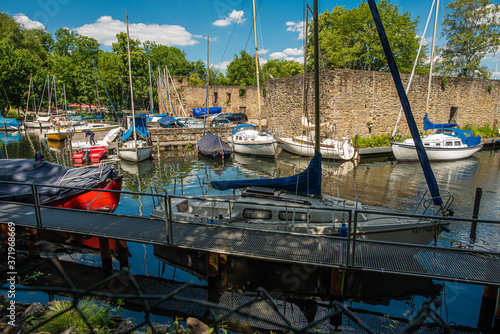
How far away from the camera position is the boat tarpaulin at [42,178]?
9.60 m

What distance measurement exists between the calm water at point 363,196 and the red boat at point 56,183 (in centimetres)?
196

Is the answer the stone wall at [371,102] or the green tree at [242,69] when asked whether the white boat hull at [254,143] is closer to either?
the stone wall at [371,102]

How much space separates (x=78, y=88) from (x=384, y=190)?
58.0 metres

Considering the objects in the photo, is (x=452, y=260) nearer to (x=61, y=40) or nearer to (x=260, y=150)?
(x=260, y=150)

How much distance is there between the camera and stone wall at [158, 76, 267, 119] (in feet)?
157

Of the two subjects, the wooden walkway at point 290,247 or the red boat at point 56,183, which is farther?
the red boat at point 56,183

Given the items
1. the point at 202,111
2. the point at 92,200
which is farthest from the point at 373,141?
the point at 202,111

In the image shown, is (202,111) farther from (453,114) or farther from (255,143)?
(453,114)

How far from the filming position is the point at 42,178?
34.4 ft

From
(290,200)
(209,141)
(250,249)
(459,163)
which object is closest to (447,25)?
(459,163)

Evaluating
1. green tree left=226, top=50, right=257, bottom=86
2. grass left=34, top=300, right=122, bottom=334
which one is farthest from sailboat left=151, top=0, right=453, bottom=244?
green tree left=226, top=50, right=257, bottom=86

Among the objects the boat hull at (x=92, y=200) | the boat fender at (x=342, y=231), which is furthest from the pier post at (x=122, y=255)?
the boat fender at (x=342, y=231)

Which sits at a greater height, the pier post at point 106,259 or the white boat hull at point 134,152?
the white boat hull at point 134,152

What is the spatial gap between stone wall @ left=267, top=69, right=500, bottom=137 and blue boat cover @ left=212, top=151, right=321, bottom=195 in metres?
17.2
